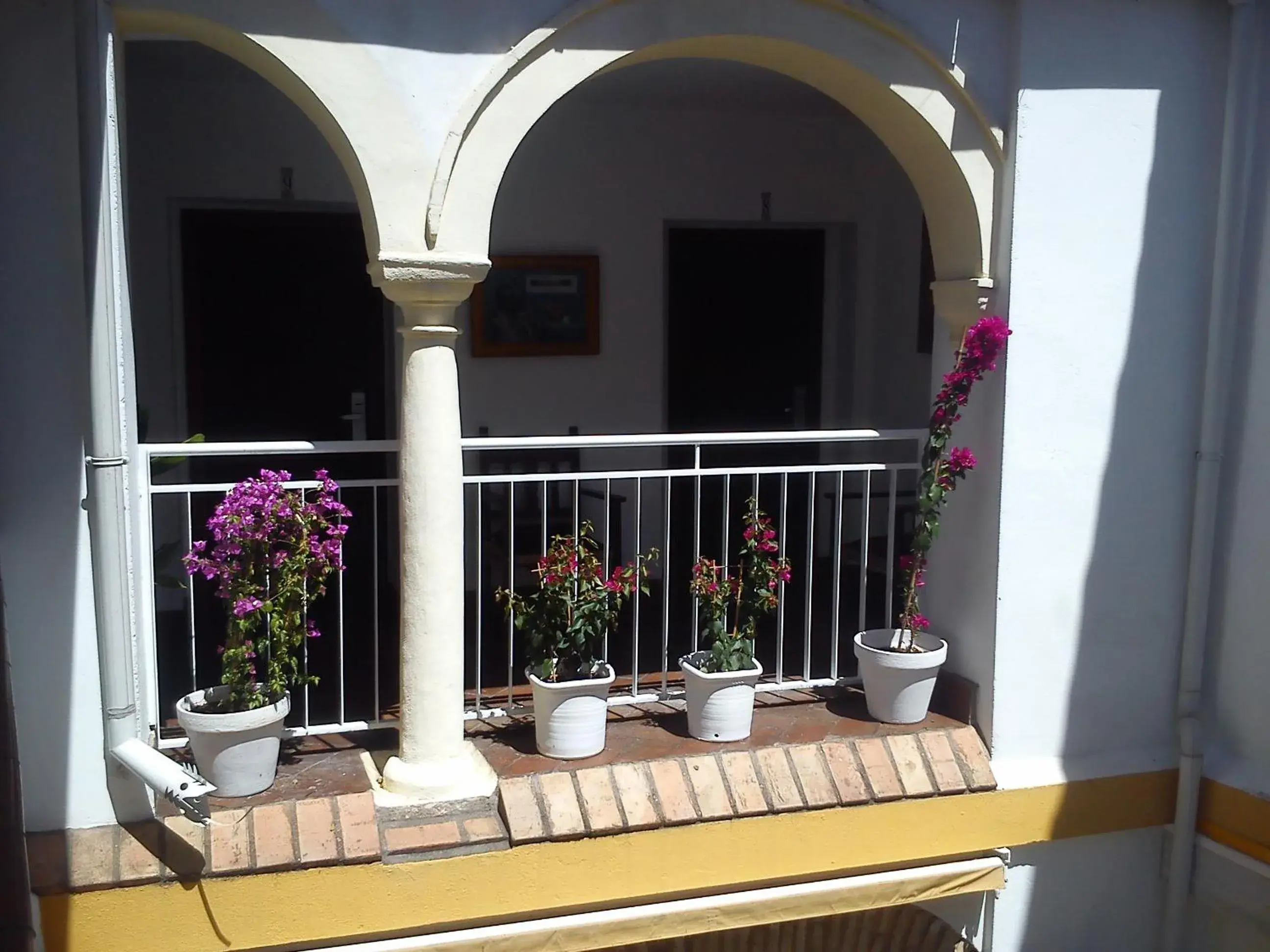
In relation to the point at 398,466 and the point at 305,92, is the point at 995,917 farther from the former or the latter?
the point at 305,92

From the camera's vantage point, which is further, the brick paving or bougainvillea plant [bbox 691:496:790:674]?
bougainvillea plant [bbox 691:496:790:674]

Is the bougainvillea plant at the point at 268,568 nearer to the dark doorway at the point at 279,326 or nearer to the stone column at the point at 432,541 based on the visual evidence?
the stone column at the point at 432,541

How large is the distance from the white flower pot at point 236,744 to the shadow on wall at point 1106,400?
8.29ft

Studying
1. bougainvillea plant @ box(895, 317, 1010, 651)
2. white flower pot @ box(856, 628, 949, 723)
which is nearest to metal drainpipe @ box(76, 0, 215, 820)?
white flower pot @ box(856, 628, 949, 723)

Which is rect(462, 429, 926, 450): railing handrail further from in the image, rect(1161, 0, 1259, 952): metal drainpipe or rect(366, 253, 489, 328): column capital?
rect(1161, 0, 1259, 952): metal drainpipe

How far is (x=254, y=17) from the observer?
3299 millimetres

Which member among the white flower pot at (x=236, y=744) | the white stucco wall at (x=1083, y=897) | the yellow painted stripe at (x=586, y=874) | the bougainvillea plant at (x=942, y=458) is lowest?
the white stucco wall at (x=1083, y=897)

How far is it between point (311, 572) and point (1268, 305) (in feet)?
11.3

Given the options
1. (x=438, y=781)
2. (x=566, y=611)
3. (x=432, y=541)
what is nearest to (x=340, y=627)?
(x=432, y=541)

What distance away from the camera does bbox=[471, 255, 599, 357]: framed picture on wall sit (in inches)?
242

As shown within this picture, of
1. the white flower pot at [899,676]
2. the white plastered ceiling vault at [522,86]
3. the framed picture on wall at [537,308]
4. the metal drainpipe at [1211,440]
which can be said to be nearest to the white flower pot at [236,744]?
the white plastered ceiling vault at [522,86]

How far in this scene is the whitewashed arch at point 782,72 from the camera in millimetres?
3547

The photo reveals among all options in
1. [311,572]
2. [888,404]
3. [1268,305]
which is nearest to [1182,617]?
[1268,305]

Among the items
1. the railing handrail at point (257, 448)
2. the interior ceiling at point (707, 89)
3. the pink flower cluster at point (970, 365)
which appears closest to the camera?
the railing handrail at point (257, 448)
